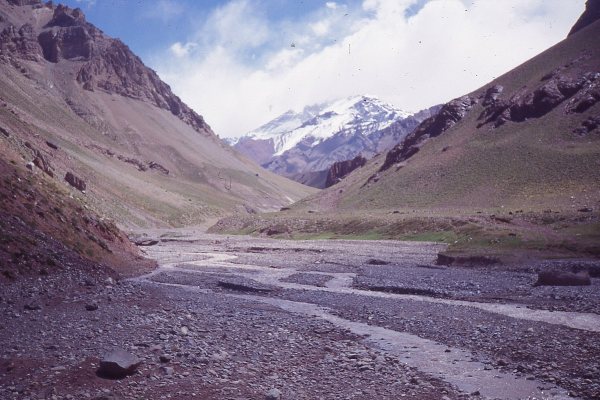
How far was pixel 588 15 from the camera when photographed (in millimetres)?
147875

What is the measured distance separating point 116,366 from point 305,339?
8.78m

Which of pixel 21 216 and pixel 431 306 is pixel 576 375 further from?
pixel 21 216

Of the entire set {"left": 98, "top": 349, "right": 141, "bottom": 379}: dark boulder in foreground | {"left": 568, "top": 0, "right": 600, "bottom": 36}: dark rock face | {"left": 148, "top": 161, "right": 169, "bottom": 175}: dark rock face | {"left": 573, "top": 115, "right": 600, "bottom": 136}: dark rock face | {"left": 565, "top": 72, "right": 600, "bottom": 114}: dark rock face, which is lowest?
{"left": 98, "top": 349, "right": 141, "bottom": 379}: dark boulder in foreground

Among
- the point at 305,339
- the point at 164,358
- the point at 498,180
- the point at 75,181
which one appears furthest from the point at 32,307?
the point at 498,180

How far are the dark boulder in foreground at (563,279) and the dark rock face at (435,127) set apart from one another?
103 metres

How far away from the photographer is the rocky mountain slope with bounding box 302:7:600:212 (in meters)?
86.9

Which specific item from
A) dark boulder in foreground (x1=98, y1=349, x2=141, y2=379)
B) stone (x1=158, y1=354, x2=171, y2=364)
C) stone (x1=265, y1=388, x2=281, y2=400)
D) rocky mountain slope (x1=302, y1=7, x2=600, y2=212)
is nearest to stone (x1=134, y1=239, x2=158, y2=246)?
rocky mountain slope (x1=302, y1=7, x2=600, y2=212)

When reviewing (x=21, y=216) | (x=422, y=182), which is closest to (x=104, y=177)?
(x=422, y=182)

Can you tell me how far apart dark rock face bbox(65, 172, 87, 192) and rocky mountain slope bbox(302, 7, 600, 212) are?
5996 centimetres

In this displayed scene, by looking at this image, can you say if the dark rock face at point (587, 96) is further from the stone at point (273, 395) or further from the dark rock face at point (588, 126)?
the stone at point (273, 395)

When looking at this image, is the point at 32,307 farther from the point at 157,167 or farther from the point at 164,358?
the point at 157,167

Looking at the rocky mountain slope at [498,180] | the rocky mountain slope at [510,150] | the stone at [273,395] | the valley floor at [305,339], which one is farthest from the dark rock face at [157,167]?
the stone at [273,395]

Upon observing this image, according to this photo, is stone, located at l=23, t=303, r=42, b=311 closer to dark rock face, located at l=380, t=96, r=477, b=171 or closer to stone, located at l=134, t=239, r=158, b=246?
stone, located at l=134, t=239, r=158, b=246

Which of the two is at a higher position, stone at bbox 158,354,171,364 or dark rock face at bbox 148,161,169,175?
dark rock face at bbox 148,161,169,175
